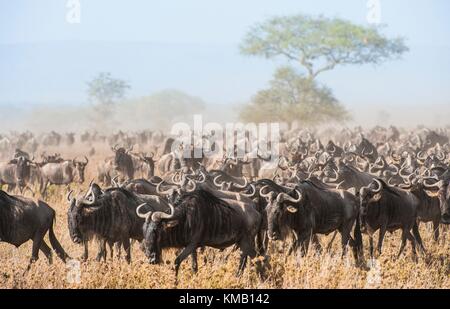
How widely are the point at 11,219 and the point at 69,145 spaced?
139 ft

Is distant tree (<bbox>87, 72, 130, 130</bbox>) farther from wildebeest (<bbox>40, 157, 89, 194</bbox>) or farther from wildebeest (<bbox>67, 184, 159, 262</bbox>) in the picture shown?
wildebeest (<bbox>67, 184, 159, 262</bbox>)

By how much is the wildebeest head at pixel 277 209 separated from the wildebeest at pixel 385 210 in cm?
145

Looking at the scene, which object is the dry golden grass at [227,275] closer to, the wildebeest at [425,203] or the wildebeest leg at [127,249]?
the wildebeest leg at [127,249]

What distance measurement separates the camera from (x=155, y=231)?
359 inches

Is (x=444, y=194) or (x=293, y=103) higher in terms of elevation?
(x=293, y=103)

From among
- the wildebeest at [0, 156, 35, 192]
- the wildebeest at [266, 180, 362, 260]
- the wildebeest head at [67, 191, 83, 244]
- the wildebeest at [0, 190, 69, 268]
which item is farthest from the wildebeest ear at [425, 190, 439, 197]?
the wildebeest at [0, 156, 35, 192]

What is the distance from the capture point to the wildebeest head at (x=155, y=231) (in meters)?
9.09

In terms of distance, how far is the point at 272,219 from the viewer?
33.1 feet

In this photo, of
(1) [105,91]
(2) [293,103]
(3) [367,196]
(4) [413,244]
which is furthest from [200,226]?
(1) [105,91]

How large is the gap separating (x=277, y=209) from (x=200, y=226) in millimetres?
1119

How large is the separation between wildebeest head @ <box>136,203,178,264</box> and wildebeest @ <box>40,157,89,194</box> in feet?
36.6

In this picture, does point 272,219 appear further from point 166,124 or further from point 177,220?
point 166,124

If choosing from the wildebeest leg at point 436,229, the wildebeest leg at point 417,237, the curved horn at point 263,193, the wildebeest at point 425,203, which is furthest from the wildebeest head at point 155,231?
the wildebeest leg at point 436,229

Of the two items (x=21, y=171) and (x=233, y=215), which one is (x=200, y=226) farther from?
(x=21, y=171)
